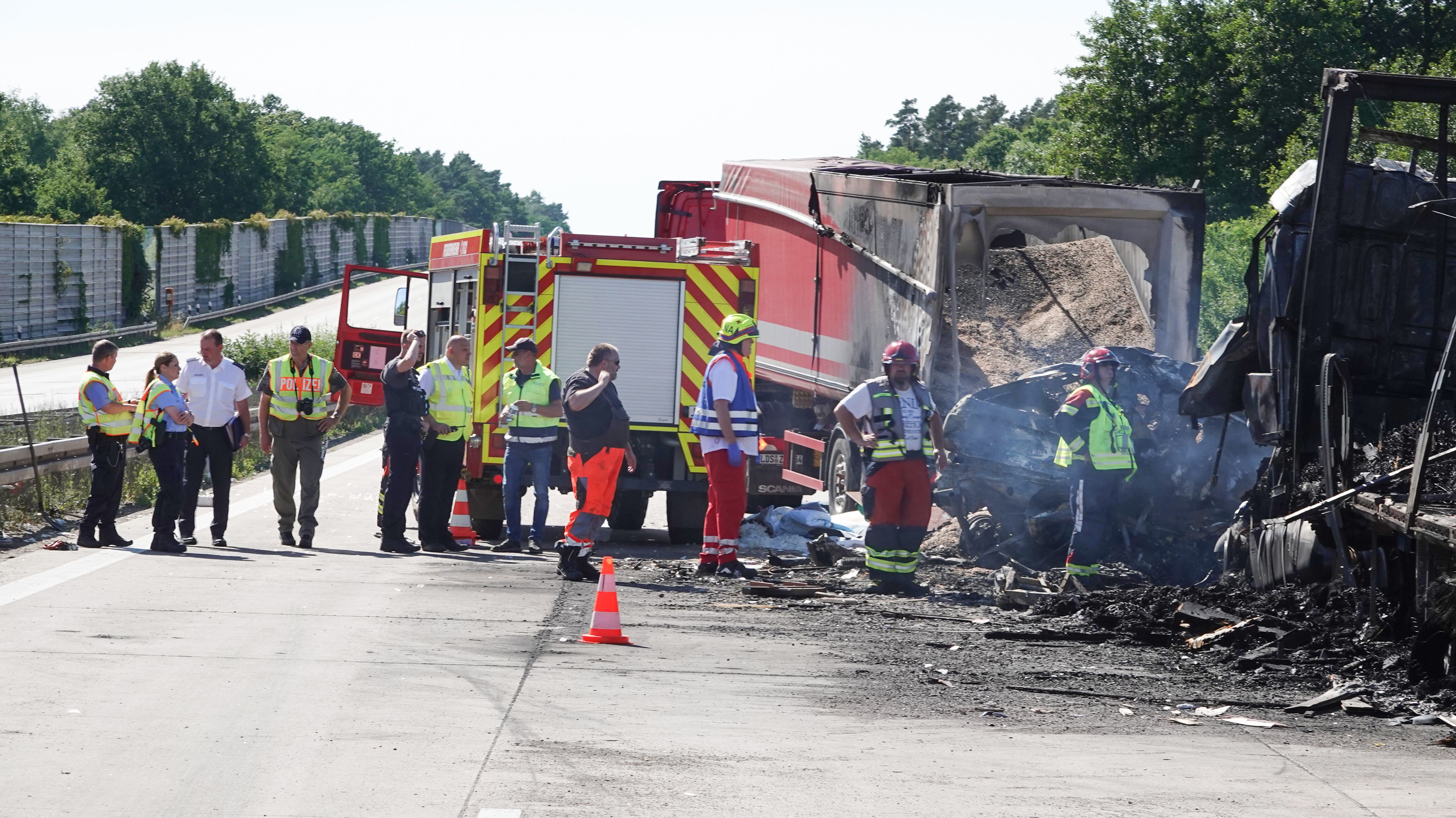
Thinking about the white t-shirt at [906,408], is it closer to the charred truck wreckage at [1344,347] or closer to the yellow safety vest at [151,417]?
the charred truck wreckage at [1344,347]

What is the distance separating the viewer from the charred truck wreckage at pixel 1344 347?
8.44 meters

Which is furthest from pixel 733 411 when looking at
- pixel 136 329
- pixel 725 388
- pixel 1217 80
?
pixel 136 329

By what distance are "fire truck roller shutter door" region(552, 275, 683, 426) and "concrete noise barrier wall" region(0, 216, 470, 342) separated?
31095mm

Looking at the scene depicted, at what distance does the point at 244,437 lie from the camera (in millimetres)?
12648

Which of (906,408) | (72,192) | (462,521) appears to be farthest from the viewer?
(72,192)

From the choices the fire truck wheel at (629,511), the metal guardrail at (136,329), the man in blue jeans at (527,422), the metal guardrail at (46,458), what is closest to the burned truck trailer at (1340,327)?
the man in blue jeans at (527,422)

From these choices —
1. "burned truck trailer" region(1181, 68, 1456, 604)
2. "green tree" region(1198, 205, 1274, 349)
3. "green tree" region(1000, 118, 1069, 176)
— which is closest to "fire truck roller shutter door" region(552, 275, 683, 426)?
"burned truck trailer" region(1181, 68, 1456, 604)

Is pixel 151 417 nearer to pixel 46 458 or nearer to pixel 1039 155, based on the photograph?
pixel 46 458

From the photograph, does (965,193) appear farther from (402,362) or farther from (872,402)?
(402,362)

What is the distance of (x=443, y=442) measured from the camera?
41.3 ft

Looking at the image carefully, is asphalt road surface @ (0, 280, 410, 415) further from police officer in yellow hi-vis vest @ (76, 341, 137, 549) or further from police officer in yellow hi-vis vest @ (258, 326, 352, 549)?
police officer in yellow hi-vis vest @ (76, 341, 137, 549)

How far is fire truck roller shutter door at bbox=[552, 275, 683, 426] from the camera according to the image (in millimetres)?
13539

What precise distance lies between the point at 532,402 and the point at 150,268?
40079 mm

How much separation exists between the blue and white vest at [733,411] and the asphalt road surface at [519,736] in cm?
196
